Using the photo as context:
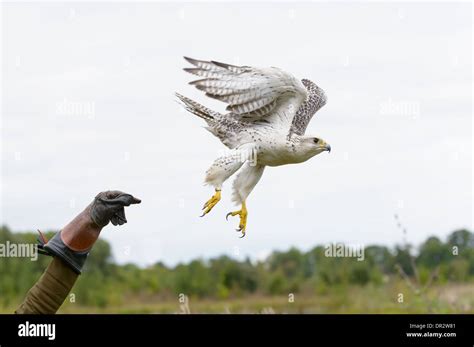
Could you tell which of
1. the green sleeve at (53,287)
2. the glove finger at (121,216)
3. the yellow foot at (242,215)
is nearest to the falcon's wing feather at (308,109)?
the yellow foot at (242,215)

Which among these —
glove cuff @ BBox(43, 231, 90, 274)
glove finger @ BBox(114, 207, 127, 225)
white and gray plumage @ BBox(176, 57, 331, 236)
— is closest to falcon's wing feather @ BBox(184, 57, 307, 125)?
white and gray plumage @ BBox(176, 57, 331, 236)

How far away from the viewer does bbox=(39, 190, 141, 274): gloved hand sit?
397cm

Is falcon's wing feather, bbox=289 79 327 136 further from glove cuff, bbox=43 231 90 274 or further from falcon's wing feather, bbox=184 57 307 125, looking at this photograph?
glove cuff, bbox=43 231 90 274

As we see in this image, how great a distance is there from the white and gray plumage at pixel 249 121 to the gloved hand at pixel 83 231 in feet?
10.6

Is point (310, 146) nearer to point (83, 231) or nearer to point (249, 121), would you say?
point (249, 121)

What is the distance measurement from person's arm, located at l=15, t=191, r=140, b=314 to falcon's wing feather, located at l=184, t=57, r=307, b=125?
3.73 meters

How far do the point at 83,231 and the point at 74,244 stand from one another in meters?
0.08

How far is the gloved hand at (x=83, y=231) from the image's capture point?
3967mm

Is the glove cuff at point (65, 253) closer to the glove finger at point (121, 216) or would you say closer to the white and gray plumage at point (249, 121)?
the glove finger at point (121, 216)

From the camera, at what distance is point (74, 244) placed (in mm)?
3979
